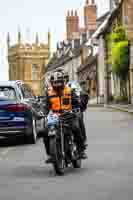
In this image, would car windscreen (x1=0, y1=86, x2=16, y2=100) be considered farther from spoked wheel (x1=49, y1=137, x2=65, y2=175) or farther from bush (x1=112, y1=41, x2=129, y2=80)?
bush (x1=112, y1=41, x2=129, y2=80)

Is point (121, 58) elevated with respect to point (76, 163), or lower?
elevated

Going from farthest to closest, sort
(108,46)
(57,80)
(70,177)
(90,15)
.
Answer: (90,15) → (108,46) → (57,80) → (70,177)

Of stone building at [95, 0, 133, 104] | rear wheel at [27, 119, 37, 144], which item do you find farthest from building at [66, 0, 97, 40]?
rear wheel at [27, 119, 37, 144]

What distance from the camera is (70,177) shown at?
11.6 metres

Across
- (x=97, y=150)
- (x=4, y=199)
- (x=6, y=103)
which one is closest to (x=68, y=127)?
(x=4, y=199)

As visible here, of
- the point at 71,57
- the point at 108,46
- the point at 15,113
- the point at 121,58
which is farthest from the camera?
the point at 71,57

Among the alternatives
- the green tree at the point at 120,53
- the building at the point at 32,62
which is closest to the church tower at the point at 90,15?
the green tree at the point at 120,53

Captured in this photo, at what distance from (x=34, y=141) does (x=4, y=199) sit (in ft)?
32.7

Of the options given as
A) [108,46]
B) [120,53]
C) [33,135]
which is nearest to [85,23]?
[108,46]

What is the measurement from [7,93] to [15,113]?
22.8 inches

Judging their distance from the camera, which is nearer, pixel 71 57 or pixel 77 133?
pixel 77 133

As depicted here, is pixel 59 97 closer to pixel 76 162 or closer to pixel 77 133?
pixel 77 133

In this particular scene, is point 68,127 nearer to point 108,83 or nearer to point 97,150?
point 97,150

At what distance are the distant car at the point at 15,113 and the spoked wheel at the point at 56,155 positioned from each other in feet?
21.6
